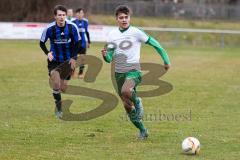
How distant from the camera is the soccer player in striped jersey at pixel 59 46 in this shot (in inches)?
543

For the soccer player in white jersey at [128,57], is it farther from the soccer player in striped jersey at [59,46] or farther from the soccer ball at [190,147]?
the soccer player in striped jersey at [59,46]

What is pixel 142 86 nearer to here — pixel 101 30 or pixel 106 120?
pixel 106 120

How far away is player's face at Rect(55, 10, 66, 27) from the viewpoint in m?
13.4

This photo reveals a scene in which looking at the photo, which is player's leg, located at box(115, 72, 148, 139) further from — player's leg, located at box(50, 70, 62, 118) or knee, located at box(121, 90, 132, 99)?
player's leg, located at box(50, 70, 62, 118)

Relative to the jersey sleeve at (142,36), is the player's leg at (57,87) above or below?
below

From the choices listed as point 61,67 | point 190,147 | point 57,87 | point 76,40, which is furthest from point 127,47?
point 61,67

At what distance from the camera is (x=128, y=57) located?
11.2 meters

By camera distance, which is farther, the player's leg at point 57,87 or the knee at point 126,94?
the player's leg at point 57,87

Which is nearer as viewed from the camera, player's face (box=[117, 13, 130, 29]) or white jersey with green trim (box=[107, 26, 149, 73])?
player's face (box=[117, 13, 130, 29])

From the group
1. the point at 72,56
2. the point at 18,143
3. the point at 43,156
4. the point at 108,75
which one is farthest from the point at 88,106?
the point at 108,75

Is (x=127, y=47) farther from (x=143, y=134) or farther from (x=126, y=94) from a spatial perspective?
(x=143, y=134)

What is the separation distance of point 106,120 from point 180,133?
215cm

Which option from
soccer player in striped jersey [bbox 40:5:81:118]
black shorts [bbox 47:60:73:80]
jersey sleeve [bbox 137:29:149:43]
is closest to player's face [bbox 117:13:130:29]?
jersey sleeve [bbox 137:29:149:43]

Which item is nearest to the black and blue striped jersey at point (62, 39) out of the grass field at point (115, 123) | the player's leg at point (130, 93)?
the grass field at point (115, 123)
